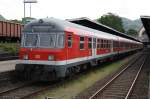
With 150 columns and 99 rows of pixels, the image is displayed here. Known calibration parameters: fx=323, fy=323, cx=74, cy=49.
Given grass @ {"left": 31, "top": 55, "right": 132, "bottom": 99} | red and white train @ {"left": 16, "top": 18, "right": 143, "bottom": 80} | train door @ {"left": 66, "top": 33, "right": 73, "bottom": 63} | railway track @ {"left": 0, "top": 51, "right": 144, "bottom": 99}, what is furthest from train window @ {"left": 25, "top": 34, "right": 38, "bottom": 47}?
grass @ {"left": 31, "top": 55, "right": 132, "bottom": 99}

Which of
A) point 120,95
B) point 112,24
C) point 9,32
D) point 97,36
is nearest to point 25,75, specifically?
point 120,95

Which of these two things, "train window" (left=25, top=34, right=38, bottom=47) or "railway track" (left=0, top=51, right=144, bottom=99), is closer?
"railway track" (left=0, top=51, right=144, bottom=99)

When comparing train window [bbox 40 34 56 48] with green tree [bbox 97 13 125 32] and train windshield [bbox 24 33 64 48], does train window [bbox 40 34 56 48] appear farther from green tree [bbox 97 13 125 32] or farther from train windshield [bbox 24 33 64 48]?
green tree [bbox 97 13 125 32]

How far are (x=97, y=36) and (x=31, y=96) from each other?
9.91 metres

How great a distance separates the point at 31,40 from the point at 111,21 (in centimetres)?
10676

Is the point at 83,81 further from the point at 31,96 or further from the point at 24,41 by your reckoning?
the point at 31,96

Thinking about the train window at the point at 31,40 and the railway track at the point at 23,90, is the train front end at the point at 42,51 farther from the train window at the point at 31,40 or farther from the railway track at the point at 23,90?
the railway track at the point at 23,90

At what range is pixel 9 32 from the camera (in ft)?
113

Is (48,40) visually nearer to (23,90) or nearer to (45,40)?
(45,40)

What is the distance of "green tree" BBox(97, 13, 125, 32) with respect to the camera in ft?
391

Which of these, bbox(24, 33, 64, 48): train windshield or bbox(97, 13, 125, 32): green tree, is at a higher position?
bbox(97, 13, 125, 32): green tree

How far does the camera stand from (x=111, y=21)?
11975 centimetres

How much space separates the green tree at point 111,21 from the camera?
391 ft

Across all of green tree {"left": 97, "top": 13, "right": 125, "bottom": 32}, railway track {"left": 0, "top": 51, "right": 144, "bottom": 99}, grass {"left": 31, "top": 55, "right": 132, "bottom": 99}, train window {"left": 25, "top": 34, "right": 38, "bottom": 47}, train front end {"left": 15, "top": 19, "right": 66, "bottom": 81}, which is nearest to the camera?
railway track {"left": 0, "top": 51, "right": 144, "bottom": 99}
